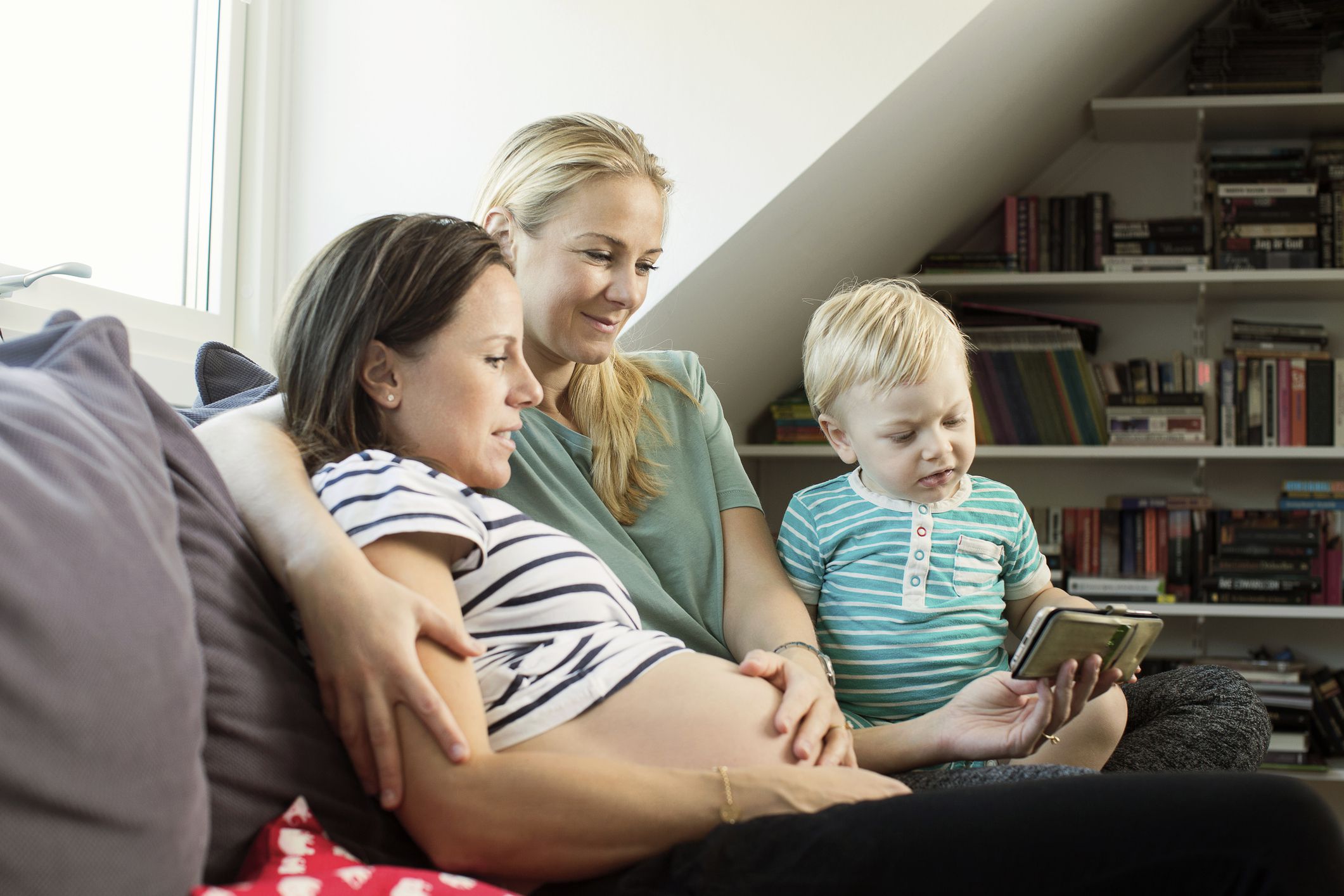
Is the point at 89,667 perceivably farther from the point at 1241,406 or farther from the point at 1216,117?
the point at 1216,117

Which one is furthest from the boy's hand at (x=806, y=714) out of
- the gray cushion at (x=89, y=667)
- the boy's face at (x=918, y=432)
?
the gray cushion at (x=89, y=667)

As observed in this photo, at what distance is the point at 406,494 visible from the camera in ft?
2.82

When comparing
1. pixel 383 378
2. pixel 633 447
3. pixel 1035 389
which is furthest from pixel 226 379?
pixel 1035 389

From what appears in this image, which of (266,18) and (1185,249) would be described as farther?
(1185,249)

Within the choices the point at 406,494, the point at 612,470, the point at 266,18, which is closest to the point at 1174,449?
the point at 612,470

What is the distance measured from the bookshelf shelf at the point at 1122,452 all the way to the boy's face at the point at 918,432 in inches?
64.6

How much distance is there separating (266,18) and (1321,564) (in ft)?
9.87

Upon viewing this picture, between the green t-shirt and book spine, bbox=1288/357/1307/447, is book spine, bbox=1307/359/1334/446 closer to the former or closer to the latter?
book spine, bbox=1288/357/1307/447

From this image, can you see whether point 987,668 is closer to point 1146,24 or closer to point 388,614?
point 388,614

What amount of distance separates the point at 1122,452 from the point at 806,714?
2416mm

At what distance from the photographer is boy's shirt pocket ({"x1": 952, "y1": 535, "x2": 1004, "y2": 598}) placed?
1394 millimetres

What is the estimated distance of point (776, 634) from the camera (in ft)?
4.27

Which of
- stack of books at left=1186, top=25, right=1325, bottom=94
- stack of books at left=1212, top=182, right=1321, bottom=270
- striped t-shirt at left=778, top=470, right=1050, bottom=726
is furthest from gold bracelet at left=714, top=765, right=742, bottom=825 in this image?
stack of books at left=1186, top=25, right=1325, bottom=94

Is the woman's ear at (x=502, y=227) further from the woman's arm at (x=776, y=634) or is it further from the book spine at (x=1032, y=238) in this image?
the book spine at (x=1032, y=238)
